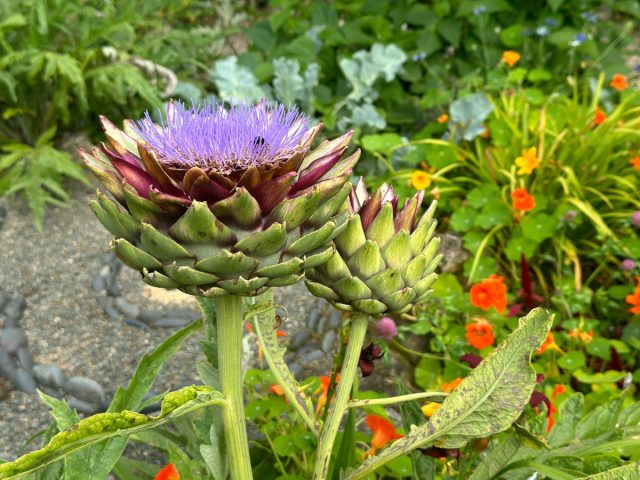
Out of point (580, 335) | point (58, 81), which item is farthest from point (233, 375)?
point (58, 81)

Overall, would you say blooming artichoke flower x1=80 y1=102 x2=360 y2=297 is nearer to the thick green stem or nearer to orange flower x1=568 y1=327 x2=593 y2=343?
the thick green stem

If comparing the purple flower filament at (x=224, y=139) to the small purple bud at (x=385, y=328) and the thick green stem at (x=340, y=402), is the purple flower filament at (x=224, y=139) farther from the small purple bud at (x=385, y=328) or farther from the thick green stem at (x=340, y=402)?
the small purple bud at (x=385, y=328)

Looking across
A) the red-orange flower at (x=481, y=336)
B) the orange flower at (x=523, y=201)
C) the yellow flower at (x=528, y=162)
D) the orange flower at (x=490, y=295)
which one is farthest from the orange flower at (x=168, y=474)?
the yellow flower at (x=528, y=162)

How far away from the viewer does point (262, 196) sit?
74 cm

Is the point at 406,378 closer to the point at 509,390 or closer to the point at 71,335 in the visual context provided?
the point at 71,335

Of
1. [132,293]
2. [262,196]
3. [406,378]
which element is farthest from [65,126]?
[262,196]

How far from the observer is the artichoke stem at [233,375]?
0.85m

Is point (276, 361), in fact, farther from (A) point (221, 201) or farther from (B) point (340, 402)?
(A) point (221, 201)

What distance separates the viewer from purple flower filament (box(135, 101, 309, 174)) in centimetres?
79

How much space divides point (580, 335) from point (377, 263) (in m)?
1.24

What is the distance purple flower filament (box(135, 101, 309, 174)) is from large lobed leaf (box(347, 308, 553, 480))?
36 centimetres

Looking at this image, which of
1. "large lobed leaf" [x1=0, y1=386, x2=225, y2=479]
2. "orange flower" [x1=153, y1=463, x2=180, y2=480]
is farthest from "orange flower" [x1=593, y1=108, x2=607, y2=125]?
"large lobed leaf" [x1=0, y1=386, x2=225, y2=479]

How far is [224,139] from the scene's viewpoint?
0.80 m

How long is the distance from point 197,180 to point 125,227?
0.11 meters
